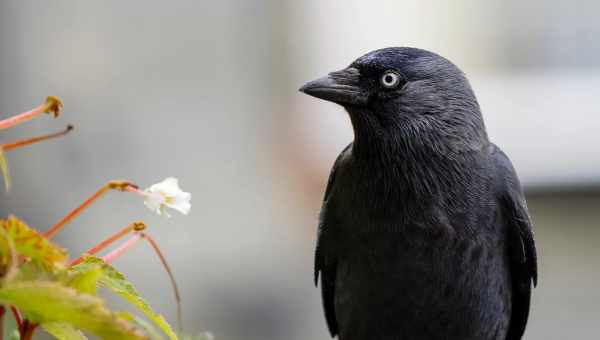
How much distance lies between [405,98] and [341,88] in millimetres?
209

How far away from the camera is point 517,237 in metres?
2.98

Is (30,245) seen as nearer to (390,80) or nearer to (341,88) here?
(341,88)

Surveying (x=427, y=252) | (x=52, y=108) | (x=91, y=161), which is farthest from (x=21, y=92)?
(x=52, y=108)

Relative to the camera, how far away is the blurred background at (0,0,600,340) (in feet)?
Result: 22.4

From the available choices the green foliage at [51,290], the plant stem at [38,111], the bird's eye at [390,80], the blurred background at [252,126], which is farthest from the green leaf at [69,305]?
the blurred background at [252,126]

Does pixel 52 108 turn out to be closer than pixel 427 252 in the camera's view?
Yes

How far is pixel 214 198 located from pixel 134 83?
969 mm

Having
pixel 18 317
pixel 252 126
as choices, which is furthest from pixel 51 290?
pixel 252 126

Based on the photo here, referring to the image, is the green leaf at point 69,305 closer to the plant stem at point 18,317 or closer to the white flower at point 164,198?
the plant stem at point 18,317

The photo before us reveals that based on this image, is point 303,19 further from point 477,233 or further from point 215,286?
point 477,233

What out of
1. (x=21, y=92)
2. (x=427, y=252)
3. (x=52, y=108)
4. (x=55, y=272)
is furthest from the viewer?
(x=21, y=92)

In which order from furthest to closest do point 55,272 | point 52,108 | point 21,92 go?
point 21,92 < point 52,108 < point 55,272

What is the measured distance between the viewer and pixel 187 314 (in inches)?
273

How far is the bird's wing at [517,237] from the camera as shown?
9.55 ft
